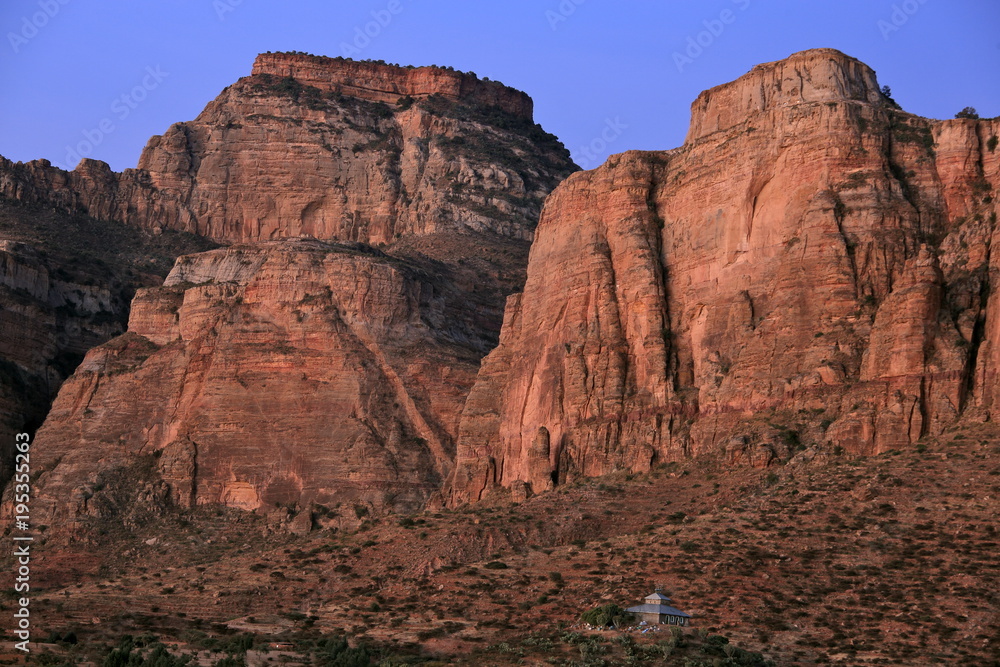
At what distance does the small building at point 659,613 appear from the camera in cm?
6047

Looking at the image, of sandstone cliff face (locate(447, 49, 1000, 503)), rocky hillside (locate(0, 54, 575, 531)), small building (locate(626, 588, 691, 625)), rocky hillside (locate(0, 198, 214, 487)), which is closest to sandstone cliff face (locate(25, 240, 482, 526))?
rocky hillside (locate(0, 54, 575, 531))

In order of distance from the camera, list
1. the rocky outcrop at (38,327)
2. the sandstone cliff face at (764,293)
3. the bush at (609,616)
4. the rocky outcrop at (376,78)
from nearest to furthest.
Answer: the bush at (609,616)
the sandstone cliff face at (764,293)
the rocky outcrop at (38,327)
the rocky outcrop at (376,78)

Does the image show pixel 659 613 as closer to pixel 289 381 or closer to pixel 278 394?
pixel 278 394

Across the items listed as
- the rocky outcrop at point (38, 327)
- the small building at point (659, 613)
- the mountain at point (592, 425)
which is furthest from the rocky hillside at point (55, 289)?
the small building at point (659, 613)

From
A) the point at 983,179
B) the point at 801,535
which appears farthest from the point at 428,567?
the point at 983,179

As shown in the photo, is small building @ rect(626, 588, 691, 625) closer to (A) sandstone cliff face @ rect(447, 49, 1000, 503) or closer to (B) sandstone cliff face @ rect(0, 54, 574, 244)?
(A) sandstone cliff face @ rect(447, 49, 1000, 503)

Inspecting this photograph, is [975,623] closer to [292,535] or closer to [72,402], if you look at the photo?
[292,535]

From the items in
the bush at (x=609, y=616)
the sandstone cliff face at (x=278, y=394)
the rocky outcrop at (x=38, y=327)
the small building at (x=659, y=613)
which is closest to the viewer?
the small building at (x=659, y=613)

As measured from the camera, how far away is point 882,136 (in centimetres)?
7619

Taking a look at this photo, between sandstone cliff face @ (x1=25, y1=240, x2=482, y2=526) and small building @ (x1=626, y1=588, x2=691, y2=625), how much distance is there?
120 ft

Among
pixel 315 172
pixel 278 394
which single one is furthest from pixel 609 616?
pixel 315 172

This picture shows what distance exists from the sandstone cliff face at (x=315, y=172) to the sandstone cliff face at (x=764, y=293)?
2180 inches

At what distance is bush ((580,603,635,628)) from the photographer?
6144 centimetres

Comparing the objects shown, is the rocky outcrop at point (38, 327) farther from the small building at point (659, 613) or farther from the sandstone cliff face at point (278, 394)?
the small building at point (659, 613)
